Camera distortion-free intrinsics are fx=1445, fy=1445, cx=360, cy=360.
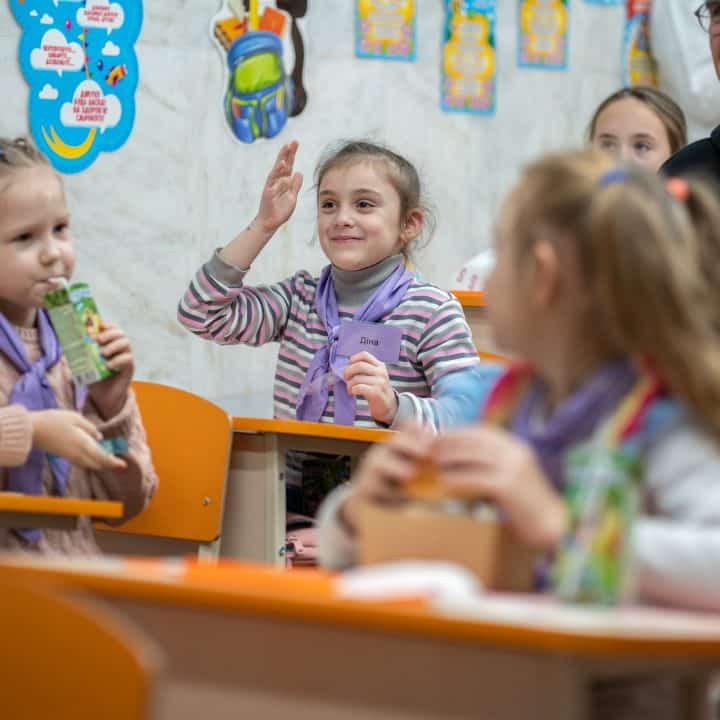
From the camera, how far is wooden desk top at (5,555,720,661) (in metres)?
1.05

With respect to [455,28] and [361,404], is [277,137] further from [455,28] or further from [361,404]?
[361,404]

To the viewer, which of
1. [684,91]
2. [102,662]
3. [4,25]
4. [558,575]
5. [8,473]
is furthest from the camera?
[684,91]

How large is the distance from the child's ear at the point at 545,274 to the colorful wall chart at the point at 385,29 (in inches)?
136

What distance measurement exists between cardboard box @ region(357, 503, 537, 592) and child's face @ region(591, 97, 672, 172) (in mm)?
2950

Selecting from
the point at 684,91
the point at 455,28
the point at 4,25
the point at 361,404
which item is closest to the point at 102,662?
the point at 361,404

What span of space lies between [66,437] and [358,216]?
1221 mm

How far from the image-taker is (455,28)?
492cm

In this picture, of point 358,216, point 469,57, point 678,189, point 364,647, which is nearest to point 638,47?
point 469,57

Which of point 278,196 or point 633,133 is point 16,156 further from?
point 633,133

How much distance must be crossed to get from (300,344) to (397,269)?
28 centimetres

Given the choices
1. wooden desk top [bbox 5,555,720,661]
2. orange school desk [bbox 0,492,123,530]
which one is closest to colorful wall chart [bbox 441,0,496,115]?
orange school desk [bbox 0,492,123,530]

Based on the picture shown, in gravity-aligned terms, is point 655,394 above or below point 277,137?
below

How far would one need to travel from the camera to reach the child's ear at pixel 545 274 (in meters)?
1.35

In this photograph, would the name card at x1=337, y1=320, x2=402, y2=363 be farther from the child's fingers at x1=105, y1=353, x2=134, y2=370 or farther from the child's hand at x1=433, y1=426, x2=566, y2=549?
the child's hand at x1=433, y1=426, x2=566, y2=549
